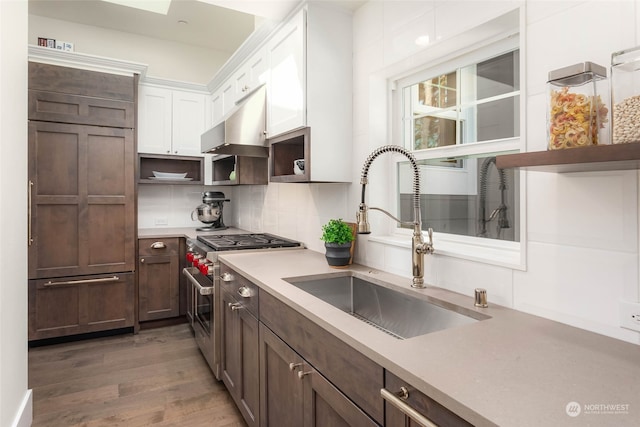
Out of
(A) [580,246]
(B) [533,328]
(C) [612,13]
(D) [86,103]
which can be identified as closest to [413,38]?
(C) [612,13]

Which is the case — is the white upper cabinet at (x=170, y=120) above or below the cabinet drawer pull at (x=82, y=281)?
above

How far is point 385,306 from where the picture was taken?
5.76 ft

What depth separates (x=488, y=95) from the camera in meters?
1.62

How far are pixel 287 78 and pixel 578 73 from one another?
5.45ft

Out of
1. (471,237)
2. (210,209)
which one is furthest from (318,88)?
(210,209)

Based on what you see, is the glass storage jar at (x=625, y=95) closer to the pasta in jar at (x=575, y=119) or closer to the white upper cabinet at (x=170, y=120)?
the pasta in jar at (x=575, y=119)

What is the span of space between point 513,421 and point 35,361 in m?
3.44

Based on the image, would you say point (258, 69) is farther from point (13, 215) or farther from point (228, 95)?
point (13, 215)

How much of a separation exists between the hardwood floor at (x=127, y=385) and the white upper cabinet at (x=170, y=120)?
1887mm

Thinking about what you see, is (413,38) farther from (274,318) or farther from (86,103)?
(86,103)

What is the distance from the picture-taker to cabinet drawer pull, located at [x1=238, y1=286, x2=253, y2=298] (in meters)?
1.84
